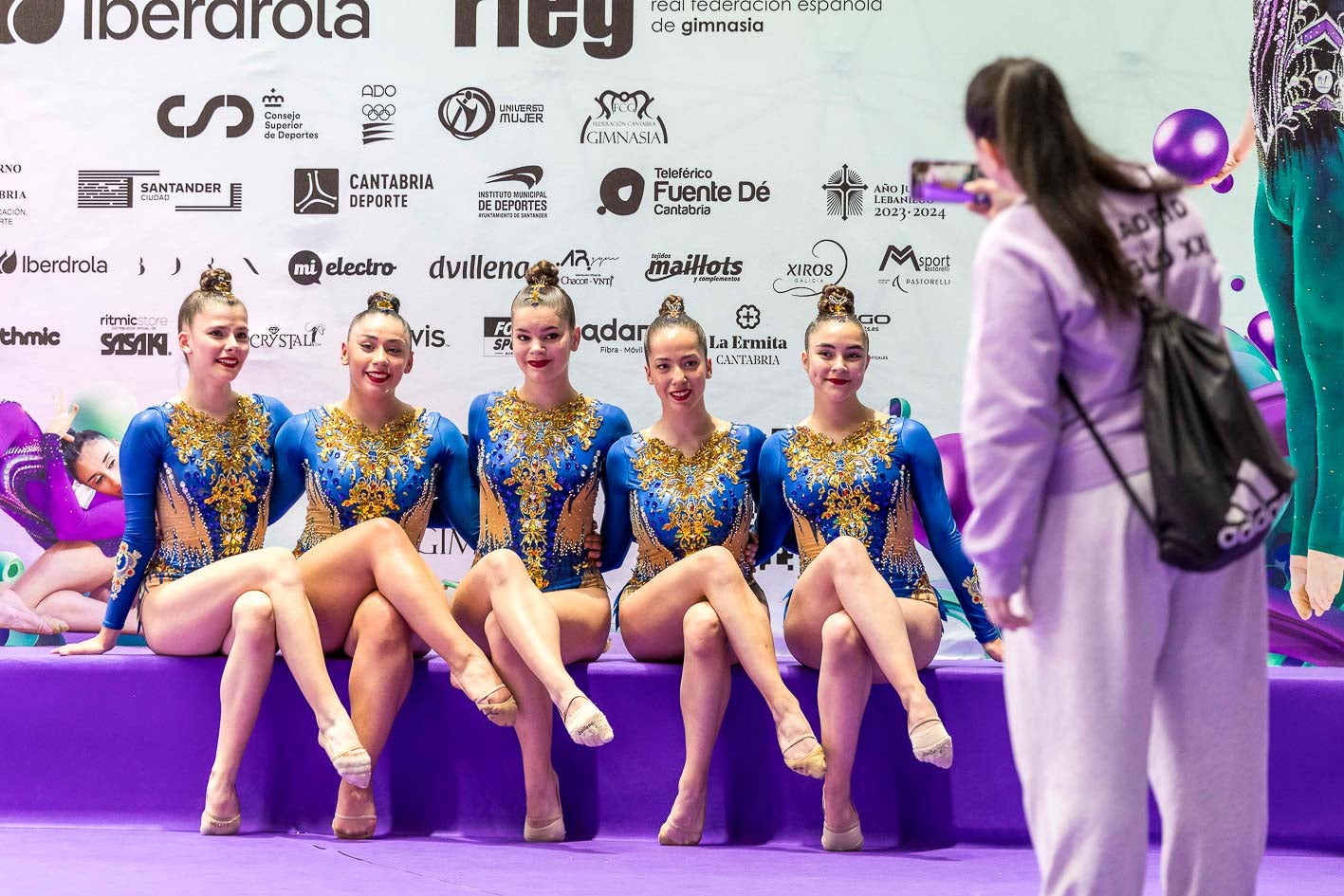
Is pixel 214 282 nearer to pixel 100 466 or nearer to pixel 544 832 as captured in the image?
pixel 100 466

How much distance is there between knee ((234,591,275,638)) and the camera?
10.1ft

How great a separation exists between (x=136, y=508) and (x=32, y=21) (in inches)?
83.9

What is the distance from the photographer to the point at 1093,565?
1603 millimetres

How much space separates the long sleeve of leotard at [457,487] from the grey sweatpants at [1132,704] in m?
2.00

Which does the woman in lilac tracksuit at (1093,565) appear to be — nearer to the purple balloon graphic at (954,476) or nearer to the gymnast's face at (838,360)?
the gymnast's face at (838,360)

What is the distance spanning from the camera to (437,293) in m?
4.45

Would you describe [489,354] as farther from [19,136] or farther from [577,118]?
[19,136]

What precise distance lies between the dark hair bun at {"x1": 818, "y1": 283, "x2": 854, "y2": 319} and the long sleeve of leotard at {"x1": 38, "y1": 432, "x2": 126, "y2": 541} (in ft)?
8.03

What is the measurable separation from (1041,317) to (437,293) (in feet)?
10.1

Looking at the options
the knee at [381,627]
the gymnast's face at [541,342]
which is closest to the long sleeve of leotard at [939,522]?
the gymnast's face at [541,342]

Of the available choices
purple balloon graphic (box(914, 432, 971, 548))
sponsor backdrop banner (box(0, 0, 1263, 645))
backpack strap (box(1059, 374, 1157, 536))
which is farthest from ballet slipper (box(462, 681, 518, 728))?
purple balloon graphic (box(914, 432, 971, 548))

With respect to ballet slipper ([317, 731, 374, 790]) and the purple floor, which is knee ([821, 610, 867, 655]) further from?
ballet slipper ([317, 731, 374, 790])

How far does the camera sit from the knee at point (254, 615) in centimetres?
307

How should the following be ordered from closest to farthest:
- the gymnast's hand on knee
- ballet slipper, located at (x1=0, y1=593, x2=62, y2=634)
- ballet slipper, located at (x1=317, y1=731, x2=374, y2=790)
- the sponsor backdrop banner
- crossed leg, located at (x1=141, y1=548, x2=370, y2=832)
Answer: the gymnast's hand on knee, ballet slipper, located at (x1=317, y1=731, x2=374, y2=790), crossed leg, located at (x1=141, y1=548, x2=370, y2=832), the sponsor backdrop banner, ballet slipper, located at (x1=0, y1=593, x2=62, y2=634)
